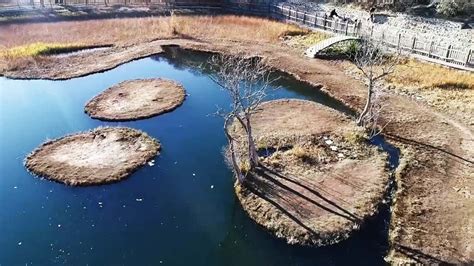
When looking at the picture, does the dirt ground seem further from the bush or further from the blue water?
Answer: the bush

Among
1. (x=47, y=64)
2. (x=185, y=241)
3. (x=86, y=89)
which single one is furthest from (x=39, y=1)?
(x=185, y=241)

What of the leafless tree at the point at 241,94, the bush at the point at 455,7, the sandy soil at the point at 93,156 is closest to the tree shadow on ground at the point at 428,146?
the leafless tree at the point at 241,94

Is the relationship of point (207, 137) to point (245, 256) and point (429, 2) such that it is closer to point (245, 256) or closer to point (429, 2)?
point (245, 256)

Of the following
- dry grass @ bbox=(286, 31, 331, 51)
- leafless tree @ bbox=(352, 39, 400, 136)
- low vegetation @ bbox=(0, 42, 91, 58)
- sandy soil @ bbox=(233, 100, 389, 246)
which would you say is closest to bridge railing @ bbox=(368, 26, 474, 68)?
leafless tree @ bbox=(352, 39, 400, 136)

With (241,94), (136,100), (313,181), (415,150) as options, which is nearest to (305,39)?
(241,94)

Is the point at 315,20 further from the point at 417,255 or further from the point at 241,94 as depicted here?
the point at 417,255
